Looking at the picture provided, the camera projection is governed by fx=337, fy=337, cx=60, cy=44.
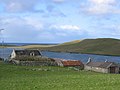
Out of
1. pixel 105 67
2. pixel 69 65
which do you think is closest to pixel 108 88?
pixel 105 67

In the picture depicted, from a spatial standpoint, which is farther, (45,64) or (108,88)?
(45,64)

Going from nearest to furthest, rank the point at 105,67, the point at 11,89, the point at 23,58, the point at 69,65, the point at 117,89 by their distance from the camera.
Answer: the point at 117,89 < the point at 11,89 < the point at 105,67 < the point at 69,65 < the point at 23,58

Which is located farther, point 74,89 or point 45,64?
point 45,64

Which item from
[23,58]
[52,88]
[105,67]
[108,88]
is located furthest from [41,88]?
[23,58]

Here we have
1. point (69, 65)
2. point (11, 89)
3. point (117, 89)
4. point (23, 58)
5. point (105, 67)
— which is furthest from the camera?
point (23, 58)

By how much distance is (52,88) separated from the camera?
26750mm

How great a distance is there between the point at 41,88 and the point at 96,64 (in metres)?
74.6

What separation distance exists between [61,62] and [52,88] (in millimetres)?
76594

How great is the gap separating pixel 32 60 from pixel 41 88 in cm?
7931

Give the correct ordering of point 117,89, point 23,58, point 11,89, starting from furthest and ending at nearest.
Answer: point 23,58, point 11,89, point 117,89

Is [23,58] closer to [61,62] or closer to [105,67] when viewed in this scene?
[61,62]

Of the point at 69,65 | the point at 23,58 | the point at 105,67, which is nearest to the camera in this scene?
the point at 105,67

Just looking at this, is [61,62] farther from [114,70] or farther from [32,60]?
[114,70]

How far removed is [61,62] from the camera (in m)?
103
